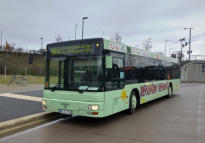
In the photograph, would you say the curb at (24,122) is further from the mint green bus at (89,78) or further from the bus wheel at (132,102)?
the bus wheel at (132,102)

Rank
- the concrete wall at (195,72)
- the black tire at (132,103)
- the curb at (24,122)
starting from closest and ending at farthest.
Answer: the curb at (24,122), the black tire at (132,103), the concrete wall at (195,72)

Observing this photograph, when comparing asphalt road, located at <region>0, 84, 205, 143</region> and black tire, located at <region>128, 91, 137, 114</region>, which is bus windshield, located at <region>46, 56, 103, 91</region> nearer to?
asphalt road, located at <region>0, 84, 205, 143</region>

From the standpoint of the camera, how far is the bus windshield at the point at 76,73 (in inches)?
233

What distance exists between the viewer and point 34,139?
16.3ft

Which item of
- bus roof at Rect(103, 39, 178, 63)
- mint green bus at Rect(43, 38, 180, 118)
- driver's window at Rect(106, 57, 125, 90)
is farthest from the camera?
bus roof at Rect(103, 39, 178, 63)

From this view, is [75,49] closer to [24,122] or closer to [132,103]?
[24,122]

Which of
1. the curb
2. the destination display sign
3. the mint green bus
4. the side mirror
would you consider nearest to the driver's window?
the mint green bus

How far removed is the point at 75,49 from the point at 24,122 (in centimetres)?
308

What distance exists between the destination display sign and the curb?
7.99 ft

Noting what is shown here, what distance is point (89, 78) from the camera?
602 centimetres

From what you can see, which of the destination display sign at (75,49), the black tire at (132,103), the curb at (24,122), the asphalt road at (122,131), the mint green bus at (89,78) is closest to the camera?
the asphalt road at (122,131)

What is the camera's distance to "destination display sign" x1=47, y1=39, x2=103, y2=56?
602 cm

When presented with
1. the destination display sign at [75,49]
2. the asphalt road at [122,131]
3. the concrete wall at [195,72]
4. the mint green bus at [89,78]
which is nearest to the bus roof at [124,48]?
the mint green bus at [89,78]

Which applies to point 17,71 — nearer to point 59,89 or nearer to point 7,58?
point 7,58
